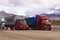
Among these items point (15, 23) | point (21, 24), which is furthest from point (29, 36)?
point (15, 23)

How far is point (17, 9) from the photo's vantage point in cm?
3994

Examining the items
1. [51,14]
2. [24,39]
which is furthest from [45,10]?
[24,39]

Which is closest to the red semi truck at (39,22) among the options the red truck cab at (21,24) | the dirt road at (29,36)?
the red truck cab at (21,24)

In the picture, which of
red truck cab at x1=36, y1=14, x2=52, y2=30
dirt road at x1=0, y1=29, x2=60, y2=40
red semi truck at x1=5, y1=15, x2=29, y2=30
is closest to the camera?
dirt road at x1=0, y1=29, x2=60, y2=40

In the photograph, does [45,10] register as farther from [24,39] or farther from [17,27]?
[24,39]

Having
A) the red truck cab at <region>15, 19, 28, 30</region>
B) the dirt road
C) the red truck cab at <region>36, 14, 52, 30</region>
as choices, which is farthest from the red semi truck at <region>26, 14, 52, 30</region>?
the dirt road

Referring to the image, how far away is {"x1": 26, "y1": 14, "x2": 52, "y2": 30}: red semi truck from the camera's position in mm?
30234

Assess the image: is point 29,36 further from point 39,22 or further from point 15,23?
point 15,23

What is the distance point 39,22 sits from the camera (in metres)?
31.5

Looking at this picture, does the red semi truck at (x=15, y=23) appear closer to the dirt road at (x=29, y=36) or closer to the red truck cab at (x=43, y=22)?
the red truck cab at (x=43, y=22)

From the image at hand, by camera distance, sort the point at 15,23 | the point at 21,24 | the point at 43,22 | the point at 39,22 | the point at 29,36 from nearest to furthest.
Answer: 1. the point at 29,36
2. the point at 21,24
3. the point at 43,22
4. the point at 39,22
5. the point at 15,23

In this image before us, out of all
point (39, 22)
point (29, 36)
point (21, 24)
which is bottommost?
point (29, 36)

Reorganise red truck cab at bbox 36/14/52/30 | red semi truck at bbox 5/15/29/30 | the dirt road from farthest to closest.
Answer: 1. red semi truck at bbox 5/15/29/30
2. red truck cab at bbox 36/14/52/30
3. the dirt road

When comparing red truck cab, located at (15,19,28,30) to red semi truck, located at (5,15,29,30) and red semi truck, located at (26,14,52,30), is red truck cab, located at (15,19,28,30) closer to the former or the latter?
red semi truck, located at (5,15,29,30)
